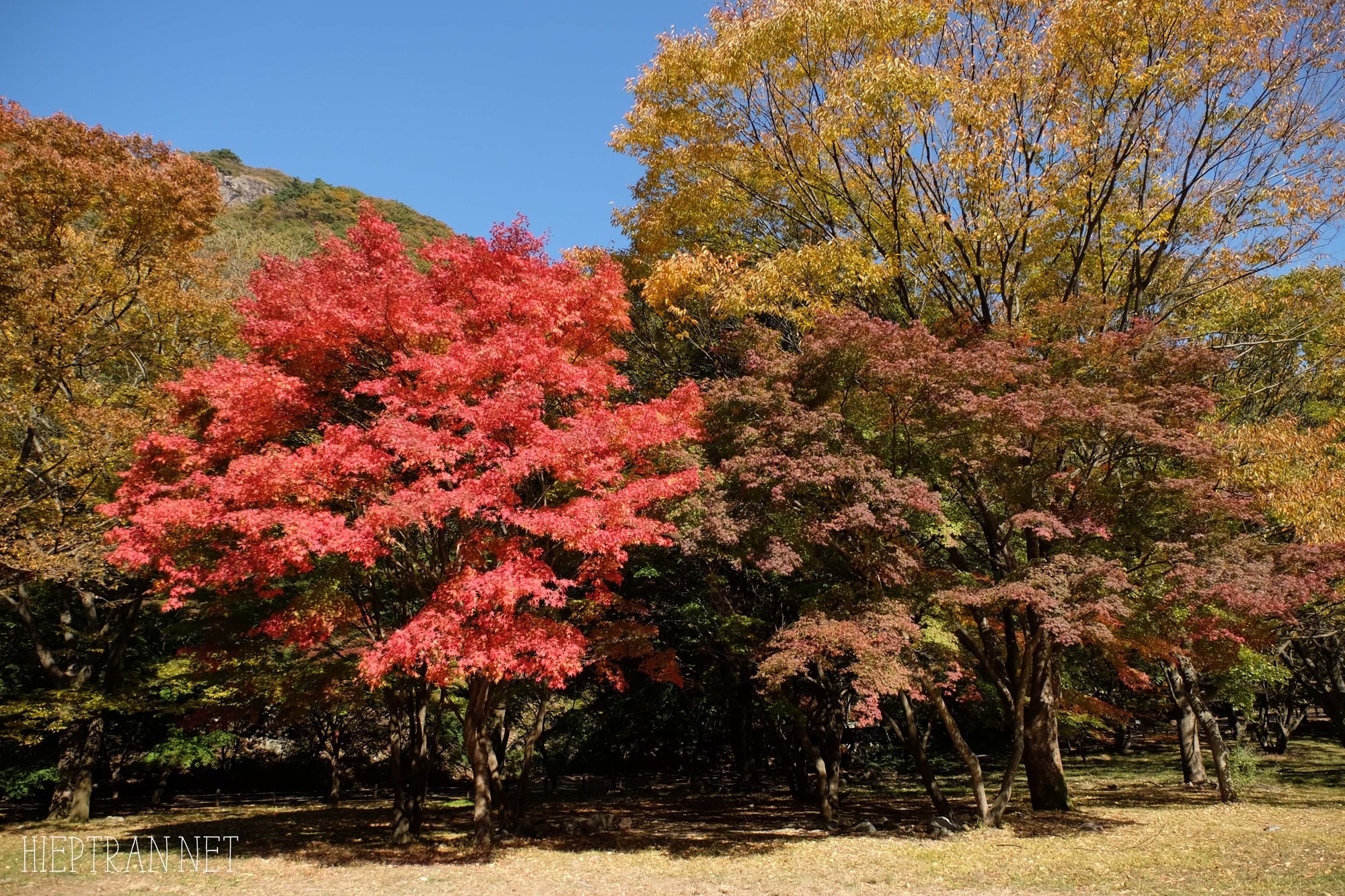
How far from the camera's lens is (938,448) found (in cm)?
1166

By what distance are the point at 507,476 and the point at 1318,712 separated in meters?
48.7

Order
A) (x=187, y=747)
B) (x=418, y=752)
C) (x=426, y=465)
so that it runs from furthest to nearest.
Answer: (x=187, y=747) → (x=418, y=752) → (x=426, y=465)


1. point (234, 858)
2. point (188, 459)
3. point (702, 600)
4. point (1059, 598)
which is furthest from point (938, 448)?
point (234, 858)

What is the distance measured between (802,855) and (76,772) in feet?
50.7

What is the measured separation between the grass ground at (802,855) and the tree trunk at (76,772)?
2.29 ft

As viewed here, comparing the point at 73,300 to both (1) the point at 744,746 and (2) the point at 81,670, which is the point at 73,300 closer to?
(2) the point at 81,670

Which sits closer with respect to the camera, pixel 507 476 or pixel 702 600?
pixel 507 476

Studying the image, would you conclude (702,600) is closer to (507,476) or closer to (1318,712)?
(507,476)

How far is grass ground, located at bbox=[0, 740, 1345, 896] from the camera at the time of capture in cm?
893

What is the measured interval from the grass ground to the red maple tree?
1.96 metres

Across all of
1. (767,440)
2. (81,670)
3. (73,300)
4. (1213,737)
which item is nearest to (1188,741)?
(1213,737)

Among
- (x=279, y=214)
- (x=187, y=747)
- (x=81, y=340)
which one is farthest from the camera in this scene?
(x=279, y=214)

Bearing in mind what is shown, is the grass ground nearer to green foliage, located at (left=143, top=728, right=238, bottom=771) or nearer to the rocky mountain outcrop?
green foliage, located at (left=143, top=728, right=238, bottom=771)

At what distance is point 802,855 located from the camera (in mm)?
11141
